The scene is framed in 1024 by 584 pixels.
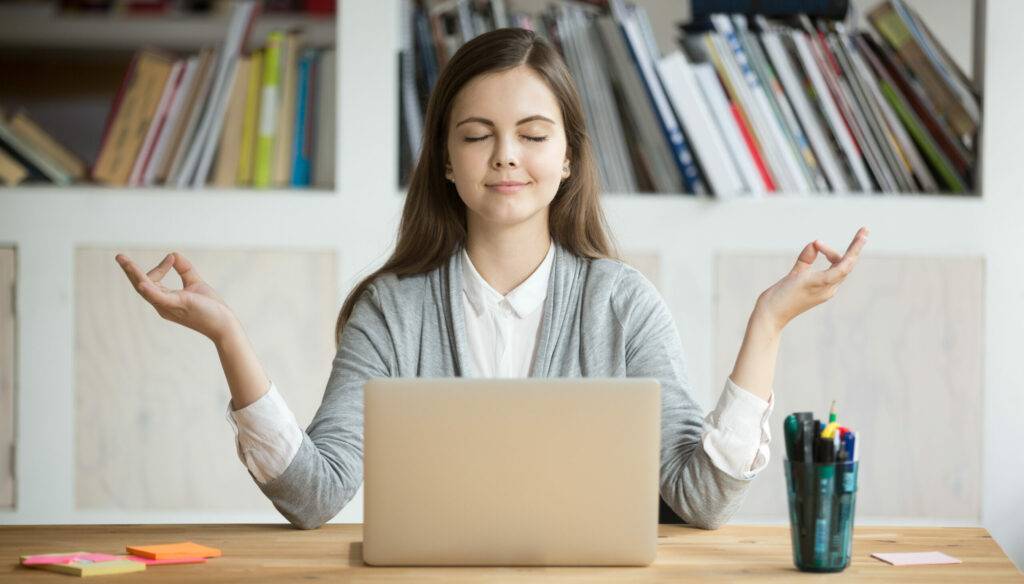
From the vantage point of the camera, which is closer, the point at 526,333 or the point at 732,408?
the point at 732,408

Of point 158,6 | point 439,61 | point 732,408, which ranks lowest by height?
point 732,408

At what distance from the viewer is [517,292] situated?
184 cm

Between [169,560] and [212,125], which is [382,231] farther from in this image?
[169,560]

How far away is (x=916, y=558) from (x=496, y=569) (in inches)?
18.1

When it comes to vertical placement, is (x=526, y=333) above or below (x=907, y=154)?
below

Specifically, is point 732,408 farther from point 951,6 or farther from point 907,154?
point 951,6

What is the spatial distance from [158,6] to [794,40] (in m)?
1.61

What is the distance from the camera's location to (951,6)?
324 centimetres

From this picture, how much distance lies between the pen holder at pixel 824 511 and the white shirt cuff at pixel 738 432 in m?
0.19

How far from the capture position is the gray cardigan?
169cm

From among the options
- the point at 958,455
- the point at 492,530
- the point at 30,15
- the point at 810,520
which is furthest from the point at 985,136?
the point at 30,15

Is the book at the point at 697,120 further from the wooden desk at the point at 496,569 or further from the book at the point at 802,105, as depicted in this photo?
the wooden desk at the point at 496,569

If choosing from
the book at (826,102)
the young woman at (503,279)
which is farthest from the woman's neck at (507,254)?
the book at (826,102)

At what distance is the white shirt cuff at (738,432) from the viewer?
58.2 inches
